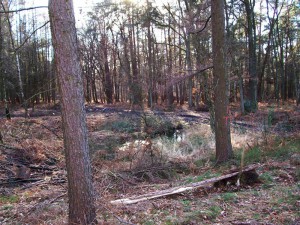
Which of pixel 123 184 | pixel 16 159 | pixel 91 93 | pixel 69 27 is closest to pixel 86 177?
pixel 69 27

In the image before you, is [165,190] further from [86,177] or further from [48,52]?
[48,52]

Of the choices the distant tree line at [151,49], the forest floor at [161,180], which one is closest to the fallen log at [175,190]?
the forest floor at [161,180]

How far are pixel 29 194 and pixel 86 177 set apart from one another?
329 centimetres

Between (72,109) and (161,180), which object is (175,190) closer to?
(161,180)

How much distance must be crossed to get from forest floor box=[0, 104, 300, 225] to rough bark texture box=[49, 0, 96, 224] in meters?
0.59

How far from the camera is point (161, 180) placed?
806 cm

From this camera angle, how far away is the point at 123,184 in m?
7.26

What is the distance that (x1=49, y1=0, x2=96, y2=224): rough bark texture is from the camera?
13.1 ft

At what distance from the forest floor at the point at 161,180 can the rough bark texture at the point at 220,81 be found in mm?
516

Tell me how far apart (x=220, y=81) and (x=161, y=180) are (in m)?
3.29

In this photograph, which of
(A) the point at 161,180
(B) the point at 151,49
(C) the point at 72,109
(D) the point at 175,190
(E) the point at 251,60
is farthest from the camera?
(B) the point at 151,49

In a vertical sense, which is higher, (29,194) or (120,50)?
(120,50)

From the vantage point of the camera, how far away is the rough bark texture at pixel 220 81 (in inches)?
338

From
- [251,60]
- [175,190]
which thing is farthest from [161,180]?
[251,60]
